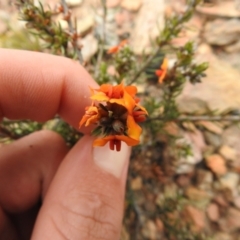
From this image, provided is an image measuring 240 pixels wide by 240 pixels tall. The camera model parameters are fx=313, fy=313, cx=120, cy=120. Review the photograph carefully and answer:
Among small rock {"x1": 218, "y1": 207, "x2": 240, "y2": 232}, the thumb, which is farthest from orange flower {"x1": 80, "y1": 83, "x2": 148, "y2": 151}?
small rock {"x1": 218, "y1": 207, "x2": 240, "y2": 232}

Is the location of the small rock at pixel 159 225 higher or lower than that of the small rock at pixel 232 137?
lower

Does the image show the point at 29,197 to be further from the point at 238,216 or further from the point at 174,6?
the point at 174,6

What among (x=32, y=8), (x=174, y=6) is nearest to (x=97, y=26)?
(x=174, y=6)

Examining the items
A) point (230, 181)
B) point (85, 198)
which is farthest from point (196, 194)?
point (85, 198)

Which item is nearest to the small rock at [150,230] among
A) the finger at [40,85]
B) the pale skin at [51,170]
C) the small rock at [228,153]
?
the small rock at [228,153]

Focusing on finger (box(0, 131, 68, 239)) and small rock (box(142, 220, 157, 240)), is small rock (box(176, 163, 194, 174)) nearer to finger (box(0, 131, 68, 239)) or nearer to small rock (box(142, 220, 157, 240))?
small rock (box(142, 220, 157, 240))

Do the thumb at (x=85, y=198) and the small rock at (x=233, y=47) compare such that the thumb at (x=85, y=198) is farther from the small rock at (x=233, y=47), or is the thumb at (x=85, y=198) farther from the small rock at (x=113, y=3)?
the small rock at (x=113, y=3)
